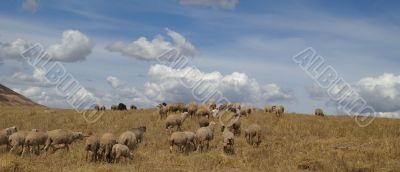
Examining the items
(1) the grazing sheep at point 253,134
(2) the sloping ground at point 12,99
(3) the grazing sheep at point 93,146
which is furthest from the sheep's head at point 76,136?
(2) the sloping ground at point 12,99

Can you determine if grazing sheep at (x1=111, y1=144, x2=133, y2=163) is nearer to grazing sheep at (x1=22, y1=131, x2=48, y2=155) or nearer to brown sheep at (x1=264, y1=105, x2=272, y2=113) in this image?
grazing sheep at (x1=22, y1=131, x2=48, y2=155)

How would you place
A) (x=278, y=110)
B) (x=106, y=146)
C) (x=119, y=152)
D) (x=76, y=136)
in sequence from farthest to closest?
(x=278, y=110)
(x=76, y=136)
(x=106, y=146)
(x=119, y=152)

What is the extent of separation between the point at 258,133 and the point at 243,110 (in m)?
12.4

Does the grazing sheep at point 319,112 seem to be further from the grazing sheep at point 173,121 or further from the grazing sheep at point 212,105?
the grazing sheep at point 173,121

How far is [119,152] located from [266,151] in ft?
26.0

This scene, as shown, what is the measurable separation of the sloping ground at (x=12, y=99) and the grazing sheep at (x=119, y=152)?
14423 cm

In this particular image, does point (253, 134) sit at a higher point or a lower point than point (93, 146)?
higher

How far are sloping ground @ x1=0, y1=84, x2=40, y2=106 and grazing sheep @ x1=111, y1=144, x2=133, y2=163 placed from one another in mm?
144225

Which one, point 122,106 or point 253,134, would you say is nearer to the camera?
point 253,134

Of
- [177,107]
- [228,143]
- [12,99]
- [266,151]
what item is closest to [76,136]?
[228,143]

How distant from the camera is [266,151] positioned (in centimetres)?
2517

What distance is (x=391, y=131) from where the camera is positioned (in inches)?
1366

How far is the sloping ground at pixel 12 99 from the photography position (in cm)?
16114

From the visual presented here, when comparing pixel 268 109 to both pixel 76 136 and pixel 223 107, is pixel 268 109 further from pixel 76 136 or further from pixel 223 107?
pixel 76 136
